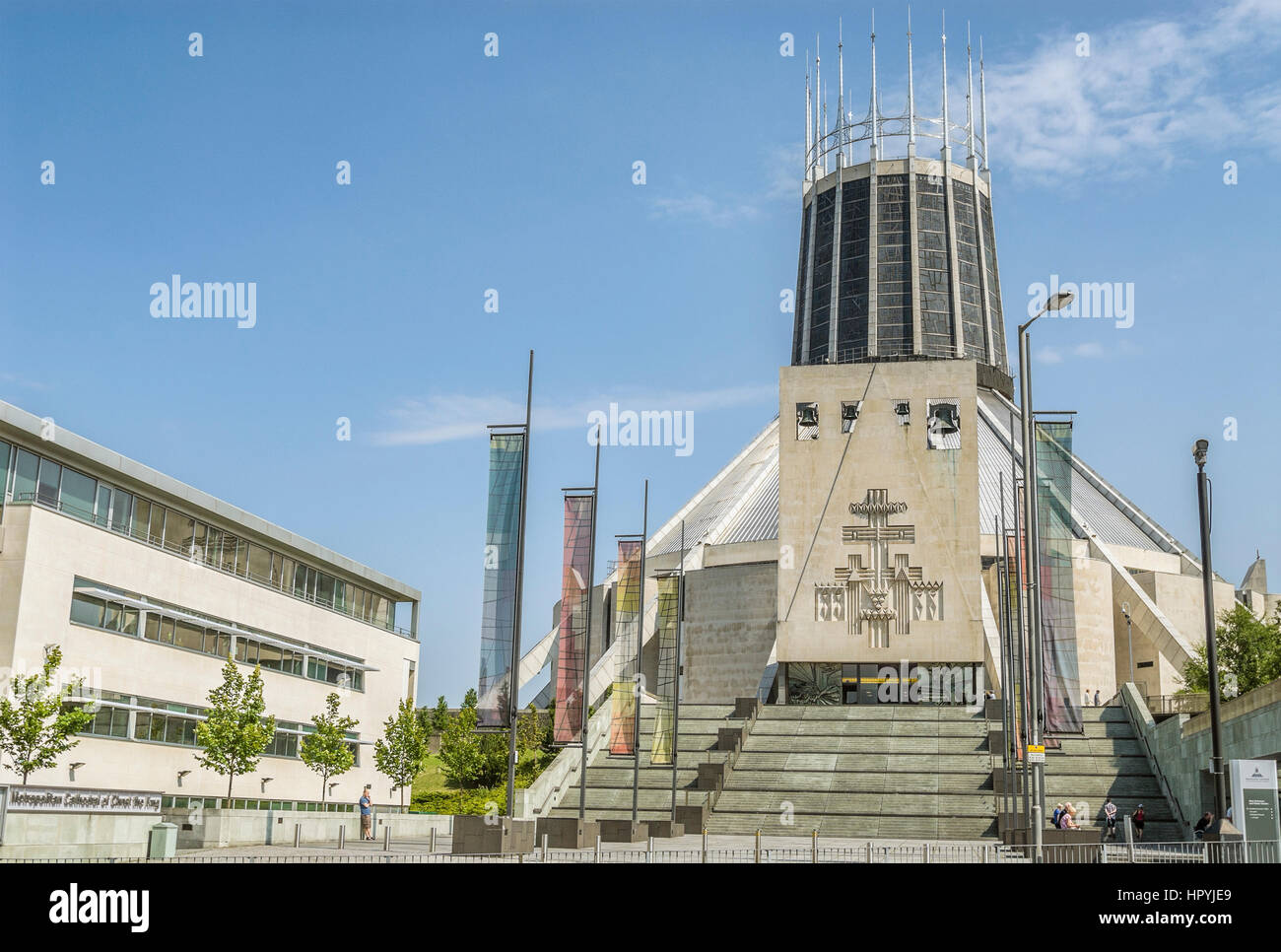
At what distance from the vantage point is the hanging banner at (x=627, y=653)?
41219 mm

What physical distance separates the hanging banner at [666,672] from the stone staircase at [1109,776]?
11.5 meters

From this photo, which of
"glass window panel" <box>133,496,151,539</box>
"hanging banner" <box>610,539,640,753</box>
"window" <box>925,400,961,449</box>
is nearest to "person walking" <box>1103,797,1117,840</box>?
"hanging banner" <box>610,539,640,753</box>

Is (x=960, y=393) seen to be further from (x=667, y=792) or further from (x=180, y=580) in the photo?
(x=180, y=580)

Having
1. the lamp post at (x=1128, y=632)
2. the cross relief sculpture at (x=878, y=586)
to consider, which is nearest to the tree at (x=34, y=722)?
the cross relief sculpture at (x=878, y=586)

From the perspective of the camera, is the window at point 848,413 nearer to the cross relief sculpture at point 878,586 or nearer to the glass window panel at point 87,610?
the cross relief sculpture at point 878,586

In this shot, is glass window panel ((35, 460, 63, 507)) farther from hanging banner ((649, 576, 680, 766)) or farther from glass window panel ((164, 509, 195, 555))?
hanging banner ((649, 576, 680, 766))

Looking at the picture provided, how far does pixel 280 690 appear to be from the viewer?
148ft

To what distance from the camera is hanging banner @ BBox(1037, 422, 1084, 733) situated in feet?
120

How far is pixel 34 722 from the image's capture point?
2925 cm

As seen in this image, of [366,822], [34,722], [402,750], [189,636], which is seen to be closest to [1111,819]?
[366,822]
